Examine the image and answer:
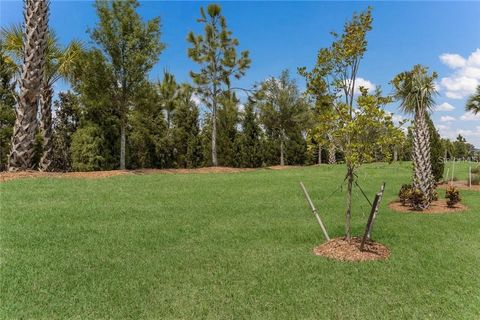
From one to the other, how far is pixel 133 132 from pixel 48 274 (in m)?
17.9

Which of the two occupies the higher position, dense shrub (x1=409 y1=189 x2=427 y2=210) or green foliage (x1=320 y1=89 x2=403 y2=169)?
green foliage (x1=320 y1=89 x2=403 y2=169)

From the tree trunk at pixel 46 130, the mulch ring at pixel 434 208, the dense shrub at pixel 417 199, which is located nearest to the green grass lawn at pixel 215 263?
the mulch ring at pixel 434 208

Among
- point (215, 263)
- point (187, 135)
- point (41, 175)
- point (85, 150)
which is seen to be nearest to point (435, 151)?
point (215, 263)

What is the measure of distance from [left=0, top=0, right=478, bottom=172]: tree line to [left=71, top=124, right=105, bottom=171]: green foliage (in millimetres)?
53

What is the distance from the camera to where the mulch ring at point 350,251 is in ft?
20.3

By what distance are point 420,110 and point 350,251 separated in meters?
7.51

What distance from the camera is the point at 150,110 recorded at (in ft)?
74.0

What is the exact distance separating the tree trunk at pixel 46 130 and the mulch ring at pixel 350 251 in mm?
13952

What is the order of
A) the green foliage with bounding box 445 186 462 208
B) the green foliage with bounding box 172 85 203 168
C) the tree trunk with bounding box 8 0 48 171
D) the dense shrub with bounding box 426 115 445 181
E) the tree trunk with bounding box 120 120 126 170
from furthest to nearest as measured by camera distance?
the green foliage with bounding box 172 85 203 168
the tree trunk with bounding box 120 120 126 170
the dense shrub with bounding box 426 115 445 181
the tree trunk with bounding box 8 0 48 171
the green foliage with bounding box 445 186 462 208

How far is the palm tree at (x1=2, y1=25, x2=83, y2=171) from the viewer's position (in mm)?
16047

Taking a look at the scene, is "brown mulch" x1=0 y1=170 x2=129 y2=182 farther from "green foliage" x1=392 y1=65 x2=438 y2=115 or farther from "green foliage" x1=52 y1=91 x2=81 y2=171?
"green foliage" x1=392 y1=65 x2=438 y2=115

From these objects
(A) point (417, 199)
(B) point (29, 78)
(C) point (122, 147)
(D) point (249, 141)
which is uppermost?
(B) point (29, 78)

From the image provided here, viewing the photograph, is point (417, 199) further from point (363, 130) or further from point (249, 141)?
point (249, 141)

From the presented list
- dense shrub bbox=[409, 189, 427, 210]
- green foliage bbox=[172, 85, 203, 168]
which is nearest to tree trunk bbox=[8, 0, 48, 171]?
green foliage bbox=[172, 85, 203, 168]
